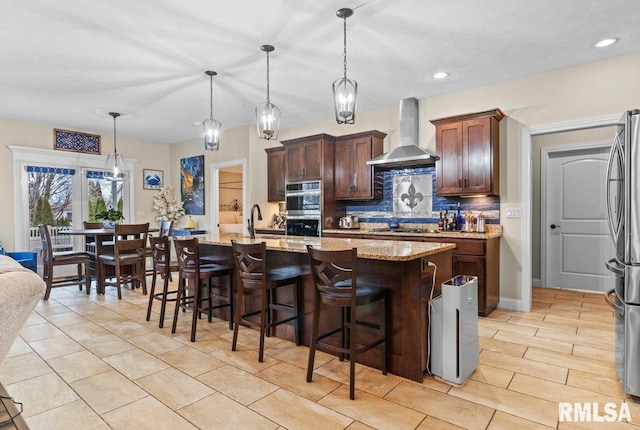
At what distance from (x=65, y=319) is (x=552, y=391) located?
448 centimetres

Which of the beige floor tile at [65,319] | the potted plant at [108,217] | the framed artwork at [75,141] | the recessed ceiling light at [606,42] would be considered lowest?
the beige floor tile at [65,319]

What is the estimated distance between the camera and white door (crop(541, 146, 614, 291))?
5.09m

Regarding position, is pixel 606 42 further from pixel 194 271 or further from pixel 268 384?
pixel 194 271

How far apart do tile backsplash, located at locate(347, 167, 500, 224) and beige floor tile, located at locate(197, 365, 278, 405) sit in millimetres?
3353

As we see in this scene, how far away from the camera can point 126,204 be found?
734cm

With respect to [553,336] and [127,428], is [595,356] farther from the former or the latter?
[127,428]

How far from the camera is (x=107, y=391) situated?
2350 mm

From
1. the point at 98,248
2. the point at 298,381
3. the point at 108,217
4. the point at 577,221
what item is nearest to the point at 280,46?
the point at 298,381

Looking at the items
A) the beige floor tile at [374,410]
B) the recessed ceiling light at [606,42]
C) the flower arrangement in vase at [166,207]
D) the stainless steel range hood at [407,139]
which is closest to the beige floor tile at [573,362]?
the beige floor tile at [374,410]

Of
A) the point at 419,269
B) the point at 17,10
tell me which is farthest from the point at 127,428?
the point at 17,10

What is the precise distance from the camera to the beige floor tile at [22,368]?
8.31 feet

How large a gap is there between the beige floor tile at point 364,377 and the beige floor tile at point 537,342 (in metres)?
1.42

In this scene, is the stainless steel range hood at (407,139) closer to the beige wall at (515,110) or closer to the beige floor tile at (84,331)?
the beige wall at (515,110)

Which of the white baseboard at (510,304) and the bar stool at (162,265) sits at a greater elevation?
the bar stool at (162,265)
